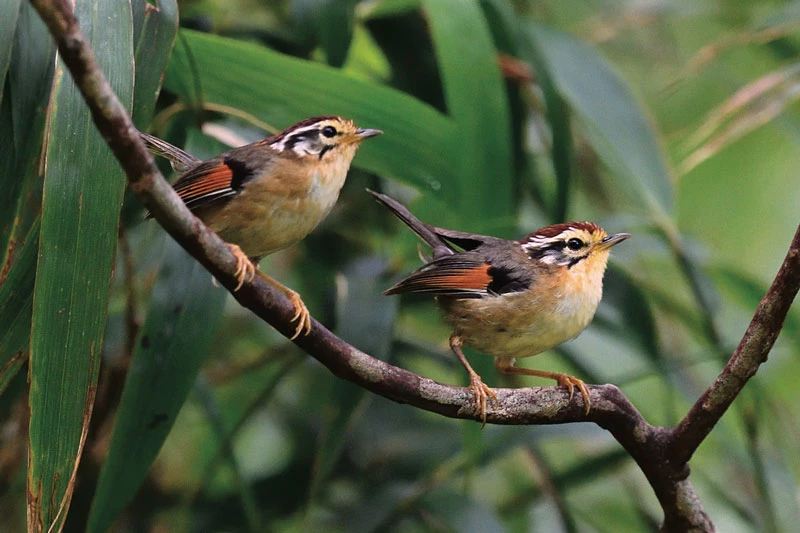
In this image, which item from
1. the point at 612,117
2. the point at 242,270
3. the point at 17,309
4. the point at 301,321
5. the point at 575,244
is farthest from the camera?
the point at 612,117

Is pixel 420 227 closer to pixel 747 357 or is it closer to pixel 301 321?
pixel 301 321

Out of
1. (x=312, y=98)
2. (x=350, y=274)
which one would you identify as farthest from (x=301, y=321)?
(x=350, y=274)

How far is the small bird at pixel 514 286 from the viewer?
2664 millimetres

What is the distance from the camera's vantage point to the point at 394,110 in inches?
124

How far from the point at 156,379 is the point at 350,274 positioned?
1.32 m

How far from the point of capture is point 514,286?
9.07ft

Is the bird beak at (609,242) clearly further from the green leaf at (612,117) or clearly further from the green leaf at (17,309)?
the green leaf at (17,309)

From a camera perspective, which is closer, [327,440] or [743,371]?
[743,371]

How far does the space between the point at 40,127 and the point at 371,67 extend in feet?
8.55

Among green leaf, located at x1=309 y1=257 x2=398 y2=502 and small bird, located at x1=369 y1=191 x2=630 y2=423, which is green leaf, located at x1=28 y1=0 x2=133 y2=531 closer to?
small bird, located at x1=369 y1=191 x2=630 y2=423

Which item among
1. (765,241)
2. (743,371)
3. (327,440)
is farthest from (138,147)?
(765,241)

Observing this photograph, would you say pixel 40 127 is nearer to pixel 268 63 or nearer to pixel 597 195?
pixel 268 63

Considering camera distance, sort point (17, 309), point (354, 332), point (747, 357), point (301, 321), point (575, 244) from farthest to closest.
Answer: point (354, 332), point (575, 244), point (17, 309), point (747, 357), point (301, 321)

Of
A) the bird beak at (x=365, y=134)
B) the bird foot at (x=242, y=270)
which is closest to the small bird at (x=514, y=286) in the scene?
the bird beak at (x=365, y=134)
